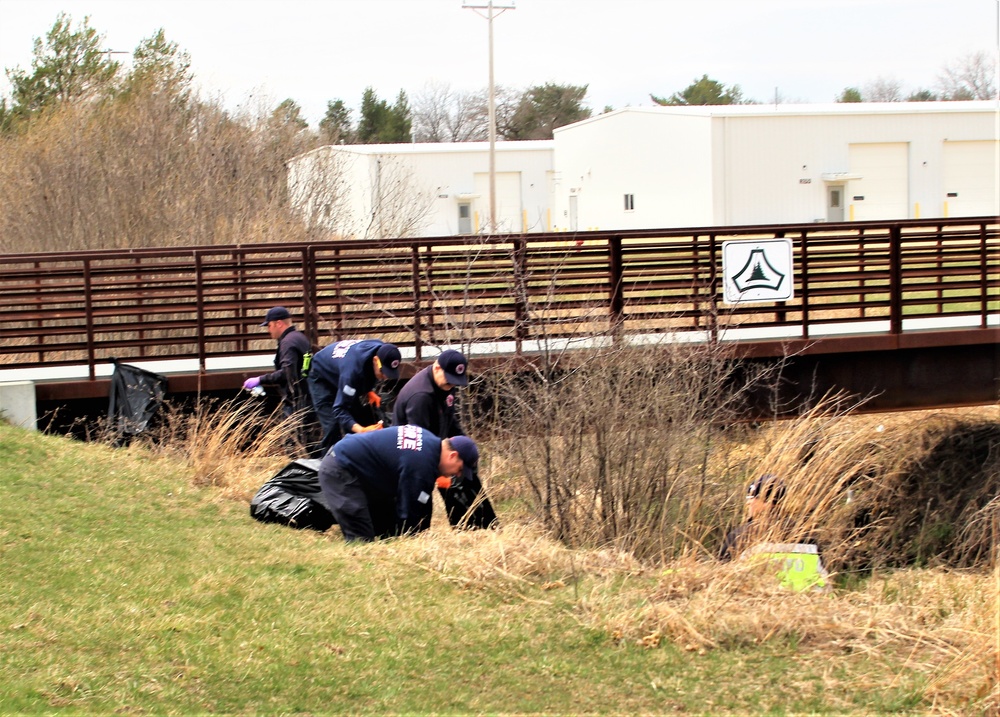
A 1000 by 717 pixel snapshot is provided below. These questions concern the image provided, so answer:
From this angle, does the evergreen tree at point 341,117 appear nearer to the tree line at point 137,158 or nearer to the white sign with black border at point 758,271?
the tree line at point 137,158

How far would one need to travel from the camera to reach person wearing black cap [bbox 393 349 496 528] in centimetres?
753

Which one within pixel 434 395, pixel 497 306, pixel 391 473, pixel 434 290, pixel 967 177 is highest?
pixel 967 177

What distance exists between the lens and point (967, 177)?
37844 millimetres

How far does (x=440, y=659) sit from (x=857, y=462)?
5425 mm

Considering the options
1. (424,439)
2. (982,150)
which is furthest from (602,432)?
(982,150)

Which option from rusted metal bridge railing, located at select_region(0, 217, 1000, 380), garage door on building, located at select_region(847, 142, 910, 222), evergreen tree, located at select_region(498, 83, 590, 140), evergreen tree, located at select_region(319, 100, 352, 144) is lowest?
rusted metal bridge railing, located at select_region(0, 217, 1000, 380)

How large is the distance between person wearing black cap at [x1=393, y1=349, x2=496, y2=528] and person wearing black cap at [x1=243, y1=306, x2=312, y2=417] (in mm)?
1991

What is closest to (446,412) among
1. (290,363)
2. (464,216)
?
(290,363)

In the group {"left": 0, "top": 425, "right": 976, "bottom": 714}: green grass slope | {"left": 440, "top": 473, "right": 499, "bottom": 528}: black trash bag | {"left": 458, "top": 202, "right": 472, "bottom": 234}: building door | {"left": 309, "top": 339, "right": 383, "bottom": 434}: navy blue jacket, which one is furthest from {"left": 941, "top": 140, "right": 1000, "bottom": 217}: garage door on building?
{"left": 0, "top": 425, "right": 976, "bottom": 714}: green grass slope

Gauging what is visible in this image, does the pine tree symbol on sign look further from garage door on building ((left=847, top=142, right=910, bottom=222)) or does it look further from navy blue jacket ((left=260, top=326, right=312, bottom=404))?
garage door on building ((left=847, top=142, right=910, bottom=222))

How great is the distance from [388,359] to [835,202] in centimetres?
3186

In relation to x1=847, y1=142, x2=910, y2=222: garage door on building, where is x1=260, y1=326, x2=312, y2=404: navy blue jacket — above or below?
below

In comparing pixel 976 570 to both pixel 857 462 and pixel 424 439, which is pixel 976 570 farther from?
pixel 424 439

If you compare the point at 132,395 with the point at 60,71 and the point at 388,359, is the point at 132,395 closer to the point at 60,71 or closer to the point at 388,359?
the point at 388,359
